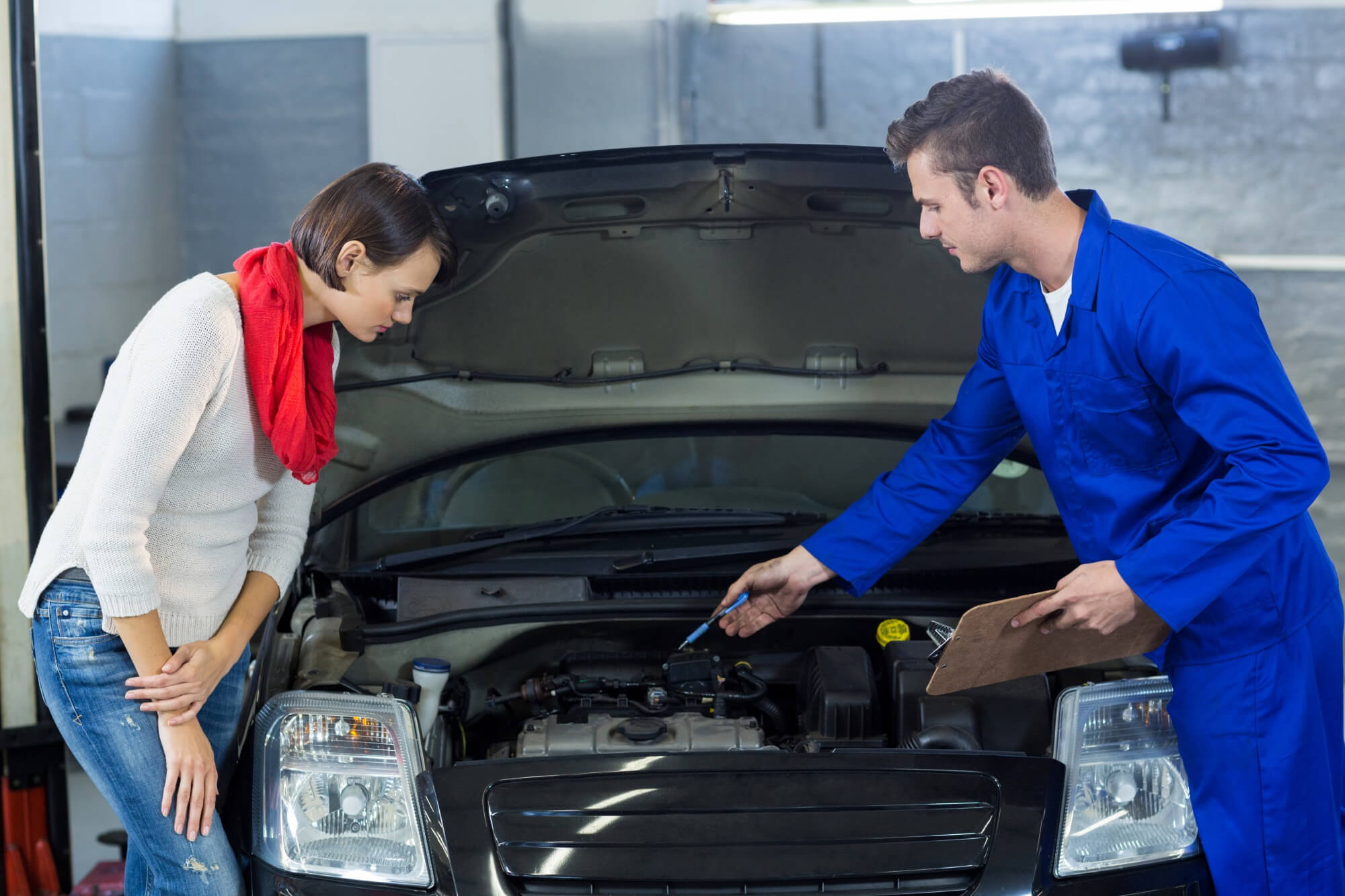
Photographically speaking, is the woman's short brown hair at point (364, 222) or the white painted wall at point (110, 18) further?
the white painted wall at point (110, 18)

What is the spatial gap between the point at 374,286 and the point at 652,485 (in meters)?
0.96

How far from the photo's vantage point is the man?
148 cm

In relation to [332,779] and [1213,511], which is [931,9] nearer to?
[1213,511]

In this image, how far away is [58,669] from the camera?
1.46m

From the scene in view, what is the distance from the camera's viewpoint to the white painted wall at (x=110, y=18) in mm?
4008

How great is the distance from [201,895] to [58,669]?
36 cm

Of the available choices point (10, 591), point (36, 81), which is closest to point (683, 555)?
point (10, 591)

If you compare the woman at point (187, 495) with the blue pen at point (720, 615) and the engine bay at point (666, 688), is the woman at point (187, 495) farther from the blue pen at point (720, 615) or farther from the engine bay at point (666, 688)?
the blue pen at point (720, 615)

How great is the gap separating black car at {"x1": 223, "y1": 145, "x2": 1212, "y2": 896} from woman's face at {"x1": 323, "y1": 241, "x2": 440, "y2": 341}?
0.42 metres

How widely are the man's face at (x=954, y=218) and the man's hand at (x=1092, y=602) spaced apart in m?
0.47

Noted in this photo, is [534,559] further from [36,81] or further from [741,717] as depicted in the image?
[36,81]

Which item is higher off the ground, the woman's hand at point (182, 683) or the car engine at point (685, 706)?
the woman's hand at point (182, 683)

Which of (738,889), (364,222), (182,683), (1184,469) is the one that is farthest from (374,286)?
(1184,469)

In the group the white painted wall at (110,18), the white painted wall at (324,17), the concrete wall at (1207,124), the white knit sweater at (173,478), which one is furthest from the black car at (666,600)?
the white painted wall at (110,18)
